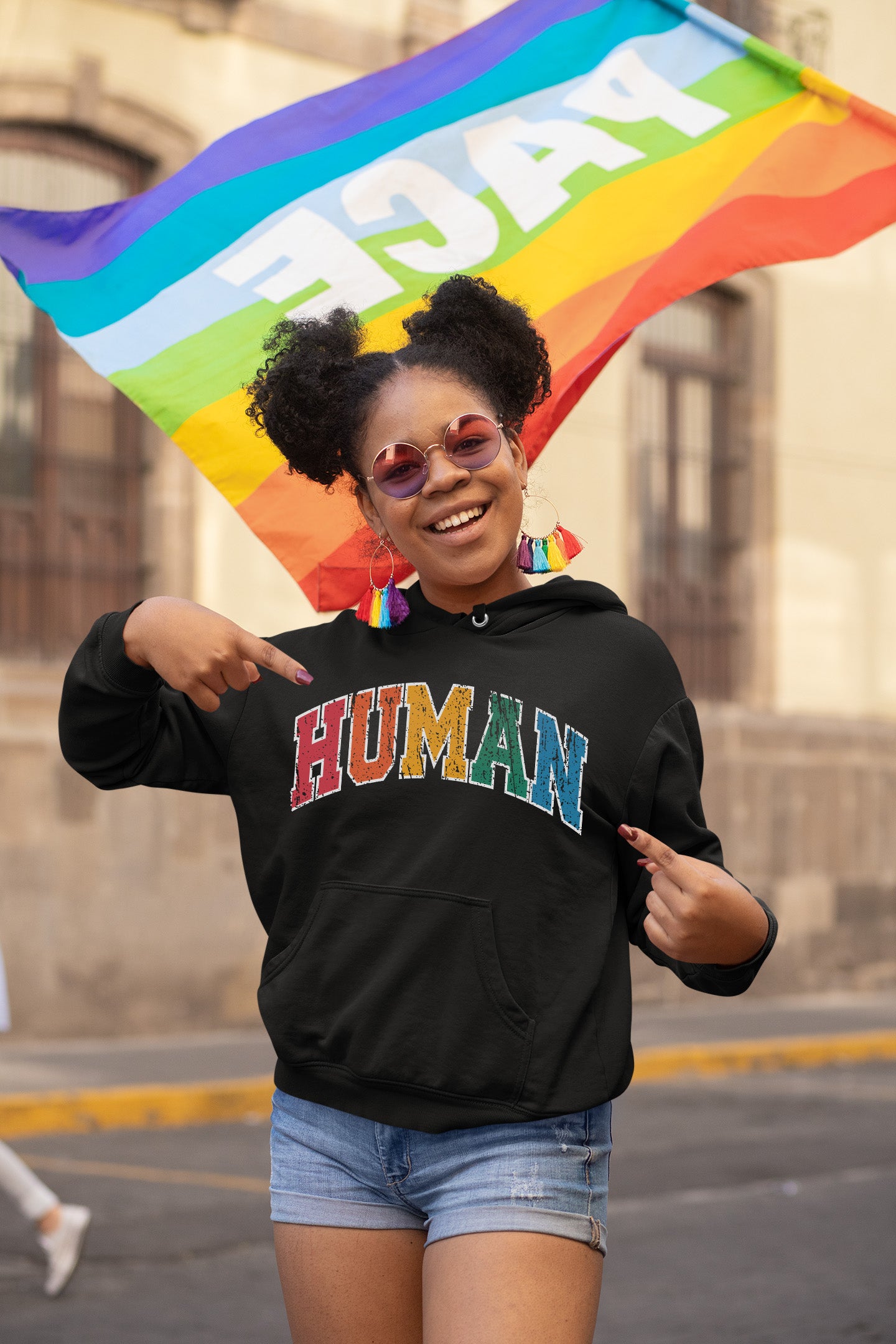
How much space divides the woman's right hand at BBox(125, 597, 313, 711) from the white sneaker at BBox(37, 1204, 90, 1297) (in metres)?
3.87

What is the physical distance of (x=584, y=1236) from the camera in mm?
2135

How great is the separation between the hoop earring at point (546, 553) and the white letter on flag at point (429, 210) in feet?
3.20

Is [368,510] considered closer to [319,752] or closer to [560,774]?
[319,752]

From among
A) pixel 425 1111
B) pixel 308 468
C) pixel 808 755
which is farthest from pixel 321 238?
pixel 808 755

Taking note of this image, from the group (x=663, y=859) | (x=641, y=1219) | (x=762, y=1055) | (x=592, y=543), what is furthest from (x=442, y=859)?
(x=592, y=543)

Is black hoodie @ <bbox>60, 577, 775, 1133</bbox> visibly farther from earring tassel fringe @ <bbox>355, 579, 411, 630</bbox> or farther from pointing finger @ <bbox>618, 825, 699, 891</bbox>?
pointing finger @ <bbox>618, 825, 699, 891</bbox>

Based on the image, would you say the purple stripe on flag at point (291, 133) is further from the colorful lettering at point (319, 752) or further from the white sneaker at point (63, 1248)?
the white sneaker at point (63, 1248)

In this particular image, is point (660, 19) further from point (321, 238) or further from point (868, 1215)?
point (868, 1215)

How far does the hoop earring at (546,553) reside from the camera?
2.41 meters

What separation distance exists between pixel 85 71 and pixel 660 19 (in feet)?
29.5

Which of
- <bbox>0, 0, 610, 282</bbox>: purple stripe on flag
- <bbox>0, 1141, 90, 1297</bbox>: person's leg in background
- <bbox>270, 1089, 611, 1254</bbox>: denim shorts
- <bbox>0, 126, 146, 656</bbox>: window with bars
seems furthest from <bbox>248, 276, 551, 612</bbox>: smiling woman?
<bbox>0, 126, 146, 656</bbox>: window with bars

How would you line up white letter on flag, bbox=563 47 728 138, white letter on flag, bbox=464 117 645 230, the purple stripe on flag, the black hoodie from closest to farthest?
the black hoodie < the purple stripe on flag < white letter on flag, bbox=464 117 645 230 < white letter on flag, bbox=563 47 728 138

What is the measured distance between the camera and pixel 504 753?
2223 millimetres

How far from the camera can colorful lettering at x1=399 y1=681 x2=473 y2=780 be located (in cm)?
224
